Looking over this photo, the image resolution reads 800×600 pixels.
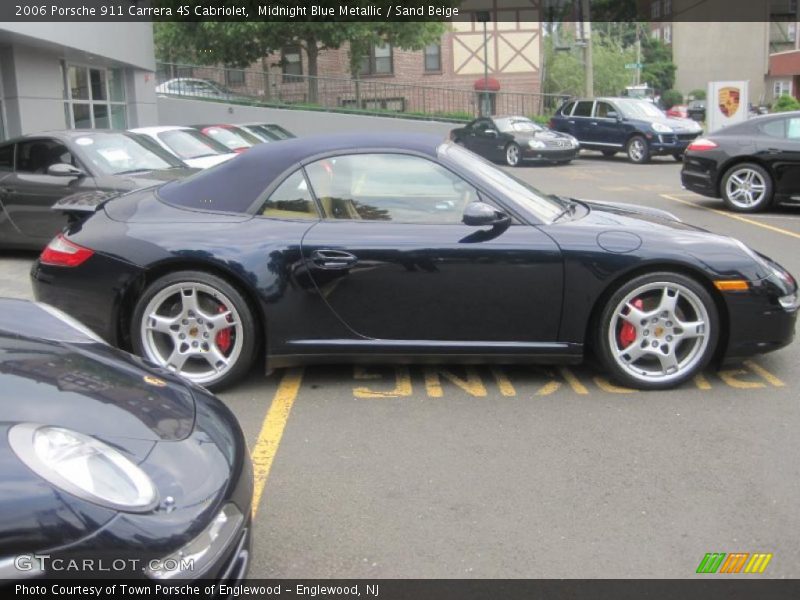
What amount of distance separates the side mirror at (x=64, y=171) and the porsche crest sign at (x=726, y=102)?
22.1 m

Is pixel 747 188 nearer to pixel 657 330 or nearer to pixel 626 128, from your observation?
pixel 657 330

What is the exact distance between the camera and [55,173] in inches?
333

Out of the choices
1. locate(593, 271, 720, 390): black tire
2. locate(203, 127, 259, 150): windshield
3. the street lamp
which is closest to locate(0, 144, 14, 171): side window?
locate(203, 127, 259, 150): windshield

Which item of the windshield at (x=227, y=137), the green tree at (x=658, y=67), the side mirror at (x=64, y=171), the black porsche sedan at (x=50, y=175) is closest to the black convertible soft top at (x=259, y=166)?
the black porsche sedan at (x=50, y=175)

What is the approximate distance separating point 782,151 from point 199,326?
29.8 feet

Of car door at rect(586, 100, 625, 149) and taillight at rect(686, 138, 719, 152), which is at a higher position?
car door at rect(586, 100, 625, 149)

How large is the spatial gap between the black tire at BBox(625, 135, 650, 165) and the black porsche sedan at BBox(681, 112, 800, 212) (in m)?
10.2

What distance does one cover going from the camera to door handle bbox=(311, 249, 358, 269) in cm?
452

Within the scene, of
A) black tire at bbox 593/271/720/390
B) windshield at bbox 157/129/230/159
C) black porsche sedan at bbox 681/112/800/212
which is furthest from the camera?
windshield at bbox 157/129/230/159

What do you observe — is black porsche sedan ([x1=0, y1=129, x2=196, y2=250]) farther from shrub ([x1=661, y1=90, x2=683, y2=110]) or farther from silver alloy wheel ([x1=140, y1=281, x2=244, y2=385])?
shrub ([x1=661, y1=90, x2=683, y2=110])

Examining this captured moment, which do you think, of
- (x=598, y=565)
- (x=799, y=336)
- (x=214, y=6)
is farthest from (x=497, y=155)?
(x=598, y=565)

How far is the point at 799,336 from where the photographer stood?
5.70m

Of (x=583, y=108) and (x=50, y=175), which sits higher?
(x=583, y=108)

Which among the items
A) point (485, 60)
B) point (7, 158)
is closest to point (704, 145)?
point (7, 158)
